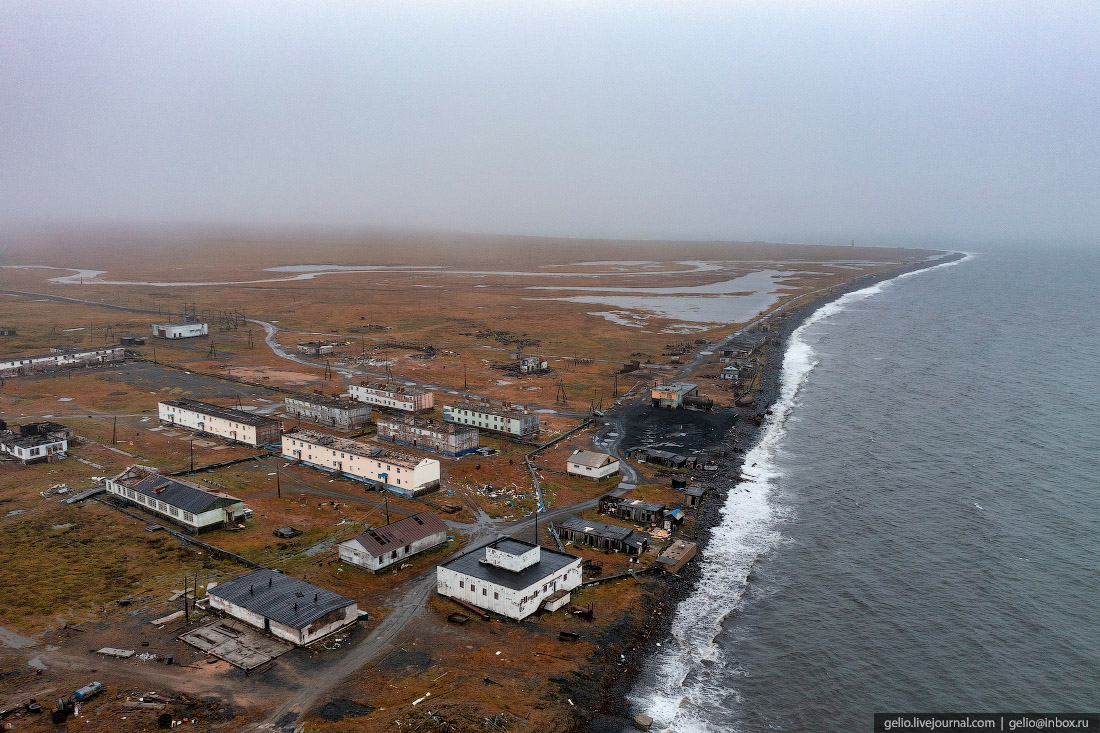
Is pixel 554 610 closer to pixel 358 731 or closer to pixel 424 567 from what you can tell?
pixel 424 567

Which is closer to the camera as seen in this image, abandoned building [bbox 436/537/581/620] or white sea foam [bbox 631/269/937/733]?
white sea foam [bbox 631/269/937/733]

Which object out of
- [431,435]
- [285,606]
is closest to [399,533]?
[285,606]

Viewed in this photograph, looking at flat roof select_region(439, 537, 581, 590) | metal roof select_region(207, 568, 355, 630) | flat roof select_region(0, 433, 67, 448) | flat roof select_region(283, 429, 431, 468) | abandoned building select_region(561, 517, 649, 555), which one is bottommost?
abandoned building select_region(561, 517, 649, 555)

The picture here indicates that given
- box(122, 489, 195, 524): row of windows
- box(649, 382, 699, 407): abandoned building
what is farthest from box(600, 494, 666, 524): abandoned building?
box(122, 489, 195, 524): row of windows

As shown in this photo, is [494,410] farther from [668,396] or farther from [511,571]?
→ [511,571]

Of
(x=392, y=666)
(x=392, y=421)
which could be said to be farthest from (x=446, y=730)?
(x=392, y=421)

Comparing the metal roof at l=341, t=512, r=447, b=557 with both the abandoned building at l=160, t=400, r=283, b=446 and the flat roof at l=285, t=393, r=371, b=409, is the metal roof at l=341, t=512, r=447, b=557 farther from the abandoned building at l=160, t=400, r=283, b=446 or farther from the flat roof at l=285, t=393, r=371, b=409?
the flat roof at l=285, t=393, r=371, b=409

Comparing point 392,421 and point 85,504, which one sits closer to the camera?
point 85,504
